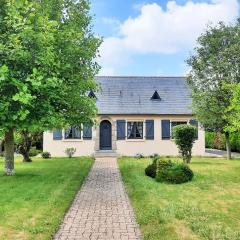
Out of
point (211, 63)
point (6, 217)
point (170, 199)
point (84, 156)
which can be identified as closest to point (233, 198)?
point (170, 199)

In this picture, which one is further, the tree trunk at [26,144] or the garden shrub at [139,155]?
the garden shrub at [139,155]

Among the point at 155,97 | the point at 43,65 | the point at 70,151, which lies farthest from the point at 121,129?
the point at 43,65

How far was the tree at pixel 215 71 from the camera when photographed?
2692cm

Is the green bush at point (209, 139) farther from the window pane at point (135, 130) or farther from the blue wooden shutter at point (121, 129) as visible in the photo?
the blue wooden shutter at point (121, 129)

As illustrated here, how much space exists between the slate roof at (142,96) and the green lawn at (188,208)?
57.0ft

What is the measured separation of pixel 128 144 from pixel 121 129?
1.29 metres

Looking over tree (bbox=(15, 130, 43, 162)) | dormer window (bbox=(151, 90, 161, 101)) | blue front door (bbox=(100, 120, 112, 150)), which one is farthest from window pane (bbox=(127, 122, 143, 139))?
tree (bbox=(15, 130, 43, 162))

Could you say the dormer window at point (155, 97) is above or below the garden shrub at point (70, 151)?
above

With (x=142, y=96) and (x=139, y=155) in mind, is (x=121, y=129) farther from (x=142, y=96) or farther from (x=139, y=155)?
(x=142, y=96)

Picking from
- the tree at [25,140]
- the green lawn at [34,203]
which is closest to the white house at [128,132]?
the tree at [25,140]

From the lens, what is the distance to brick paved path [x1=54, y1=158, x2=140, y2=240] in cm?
786

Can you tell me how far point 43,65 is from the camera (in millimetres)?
14352

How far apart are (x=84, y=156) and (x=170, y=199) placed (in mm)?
21219

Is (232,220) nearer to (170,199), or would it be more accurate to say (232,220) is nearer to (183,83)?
(170,199)
